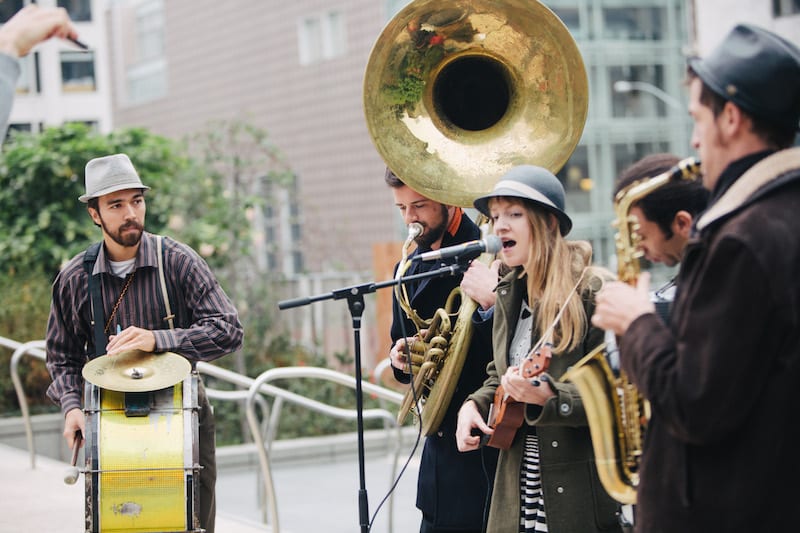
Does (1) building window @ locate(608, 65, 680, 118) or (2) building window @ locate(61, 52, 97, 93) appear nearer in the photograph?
A: (1) building window @ locate(608, 65, 680, 118)

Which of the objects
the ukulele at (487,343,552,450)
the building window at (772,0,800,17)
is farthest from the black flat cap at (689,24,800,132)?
the building window at (772,0,800,17)

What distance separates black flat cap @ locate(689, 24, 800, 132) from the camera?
7.66ft

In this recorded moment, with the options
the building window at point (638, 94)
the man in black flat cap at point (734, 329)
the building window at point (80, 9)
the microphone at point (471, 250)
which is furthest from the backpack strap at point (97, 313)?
the building window at point (80, 9)

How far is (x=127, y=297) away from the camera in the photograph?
172 inches

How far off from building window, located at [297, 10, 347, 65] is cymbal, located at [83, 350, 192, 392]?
18320 millimetres

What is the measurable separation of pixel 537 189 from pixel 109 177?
186cm

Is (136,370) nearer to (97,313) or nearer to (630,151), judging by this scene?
(97,313)

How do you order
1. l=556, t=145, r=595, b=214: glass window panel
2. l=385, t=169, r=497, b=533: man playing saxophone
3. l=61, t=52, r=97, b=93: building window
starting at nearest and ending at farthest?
1. l=385, t=169, r=497, b=533: man playing saxophone
2. l=556, t=145, r=595, b=214: glass window panel
3. l=61, t=52, r=97, b=93: building window

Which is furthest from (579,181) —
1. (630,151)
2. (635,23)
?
(635,23)

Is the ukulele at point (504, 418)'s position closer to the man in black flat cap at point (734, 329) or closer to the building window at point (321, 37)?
the man in black flat cap at point (734, 329)

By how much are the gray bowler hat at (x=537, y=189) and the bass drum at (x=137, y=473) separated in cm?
→ 151

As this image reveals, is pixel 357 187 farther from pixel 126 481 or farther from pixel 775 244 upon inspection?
pixel 775 244

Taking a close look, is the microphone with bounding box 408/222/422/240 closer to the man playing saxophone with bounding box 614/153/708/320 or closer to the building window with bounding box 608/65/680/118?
the man playing saxophone with bounding box 614/153/708/320

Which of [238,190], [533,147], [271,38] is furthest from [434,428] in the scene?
[271,38]
